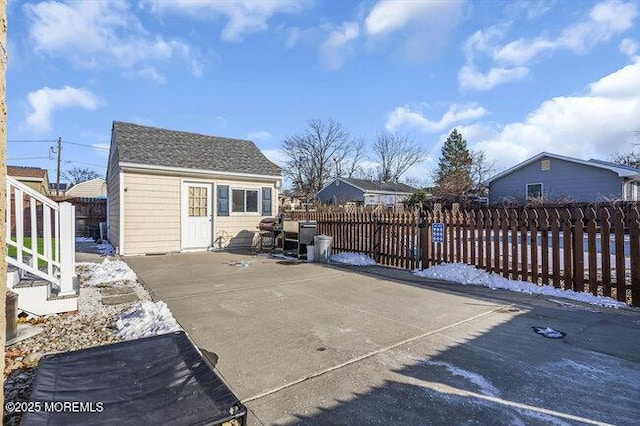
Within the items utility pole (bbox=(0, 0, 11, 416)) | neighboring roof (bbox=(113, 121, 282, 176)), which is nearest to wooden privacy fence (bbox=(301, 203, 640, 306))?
neighboring roof (bbox=(113, 121, 282, 176))

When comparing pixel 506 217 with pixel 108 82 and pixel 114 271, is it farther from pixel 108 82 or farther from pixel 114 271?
pixel 108 82

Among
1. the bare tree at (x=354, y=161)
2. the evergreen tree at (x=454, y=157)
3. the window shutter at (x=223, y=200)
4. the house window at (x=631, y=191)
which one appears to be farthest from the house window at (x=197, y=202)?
the bare tree at (x=354, y=161)

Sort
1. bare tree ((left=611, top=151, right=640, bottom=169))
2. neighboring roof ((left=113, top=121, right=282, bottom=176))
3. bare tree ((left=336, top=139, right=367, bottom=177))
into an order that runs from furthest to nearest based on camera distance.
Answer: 1. bare tree ((left=336, top=139, right=367, bottom=177))
2. bare tree ((left=611, top=151, right=640, bottom=169))
3. neighboring roof ((left=113, top=121, right=282, bottom=176))

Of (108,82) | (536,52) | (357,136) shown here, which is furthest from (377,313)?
(357,136)

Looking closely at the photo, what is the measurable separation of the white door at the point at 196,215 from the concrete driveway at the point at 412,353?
5.27 meters

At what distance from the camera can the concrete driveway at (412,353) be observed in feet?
7.30

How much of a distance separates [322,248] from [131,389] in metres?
6.95

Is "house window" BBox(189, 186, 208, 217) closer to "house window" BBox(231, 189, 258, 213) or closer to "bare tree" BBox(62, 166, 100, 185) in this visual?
"house window" BBox(231, 189, 258, 213)

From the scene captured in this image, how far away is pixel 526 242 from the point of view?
→ 6.00m

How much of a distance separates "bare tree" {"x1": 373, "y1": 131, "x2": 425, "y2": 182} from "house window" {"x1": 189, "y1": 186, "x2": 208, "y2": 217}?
1486 inches

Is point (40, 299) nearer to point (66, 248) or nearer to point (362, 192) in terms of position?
point (66, 248)

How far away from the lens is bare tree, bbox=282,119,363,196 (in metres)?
42.5

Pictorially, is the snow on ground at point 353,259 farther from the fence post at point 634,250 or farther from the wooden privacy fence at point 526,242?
the fence post at point 634,250

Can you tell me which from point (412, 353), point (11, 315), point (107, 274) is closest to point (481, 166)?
point (107, 274)
